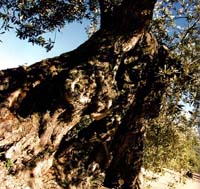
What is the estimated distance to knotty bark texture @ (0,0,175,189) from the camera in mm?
9609

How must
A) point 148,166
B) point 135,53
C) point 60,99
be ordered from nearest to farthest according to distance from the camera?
point 60,99
point 135,53
point 148,166

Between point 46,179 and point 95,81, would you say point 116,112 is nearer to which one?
point 95,81

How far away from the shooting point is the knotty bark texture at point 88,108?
31.5 feet

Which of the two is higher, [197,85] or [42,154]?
[197,85]

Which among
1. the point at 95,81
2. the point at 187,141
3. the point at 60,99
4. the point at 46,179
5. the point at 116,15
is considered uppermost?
the point at 116,15

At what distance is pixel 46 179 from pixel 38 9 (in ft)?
25.3

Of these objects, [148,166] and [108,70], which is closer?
[108,70]

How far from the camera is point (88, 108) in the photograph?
435 inches

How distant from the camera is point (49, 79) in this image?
1079 cm

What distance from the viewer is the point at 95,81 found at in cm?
1106

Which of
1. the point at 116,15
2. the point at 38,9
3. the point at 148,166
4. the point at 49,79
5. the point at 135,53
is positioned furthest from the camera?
the point at 148,166

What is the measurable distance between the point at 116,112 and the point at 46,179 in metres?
3.87

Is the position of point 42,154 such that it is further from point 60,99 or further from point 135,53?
point 135,53

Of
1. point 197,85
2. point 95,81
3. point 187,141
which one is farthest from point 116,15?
point 187,141
